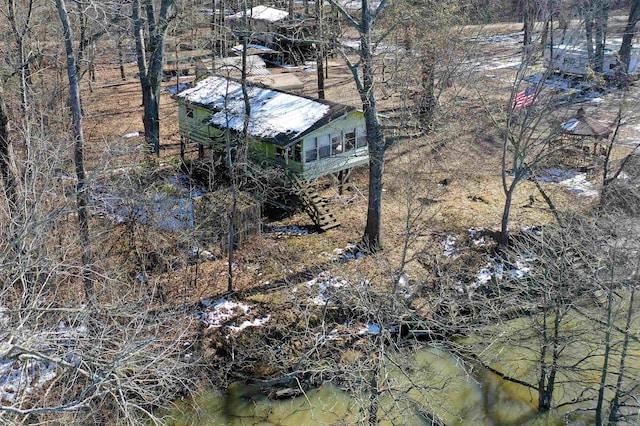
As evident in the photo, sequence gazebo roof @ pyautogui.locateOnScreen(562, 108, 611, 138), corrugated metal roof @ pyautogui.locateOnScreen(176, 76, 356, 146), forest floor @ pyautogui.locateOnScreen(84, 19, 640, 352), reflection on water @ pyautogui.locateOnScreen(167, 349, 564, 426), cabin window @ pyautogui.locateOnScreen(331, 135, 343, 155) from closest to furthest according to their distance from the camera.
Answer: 1. reflection on water @ pyautogui.locateOnScreen(167, 349, 564, 426)
2. forest floor @ pyautogui.locateOnScreen(84, 19, 640, 352)
3. corrugated metal roof @ pyautogui.locateOnScreen(176, 76, 356, 146)
4. cabin window @ pyautogui.locateOnScreen(331, 135, 343, 155)
5. gazebo roof @ pyautogui.locateOnScreen(562, 108, 611, 138)

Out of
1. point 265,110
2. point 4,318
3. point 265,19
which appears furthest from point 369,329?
point 265,19

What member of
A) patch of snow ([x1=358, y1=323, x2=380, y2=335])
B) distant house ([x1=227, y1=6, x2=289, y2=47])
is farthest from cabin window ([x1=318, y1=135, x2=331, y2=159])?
distant house ([x1=227, y1=6, x2=289, y2=47])

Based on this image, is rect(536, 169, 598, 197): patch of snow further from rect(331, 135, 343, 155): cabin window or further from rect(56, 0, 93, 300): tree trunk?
rect(56, 0, 93, 300): tree trunk

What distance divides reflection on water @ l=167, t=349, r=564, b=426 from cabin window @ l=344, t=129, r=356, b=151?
10264mm

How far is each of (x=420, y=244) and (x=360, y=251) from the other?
7.03ft

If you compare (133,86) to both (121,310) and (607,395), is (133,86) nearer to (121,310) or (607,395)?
(121,310)

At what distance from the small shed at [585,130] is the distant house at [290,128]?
30.6ft

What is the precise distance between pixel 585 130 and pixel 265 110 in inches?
544

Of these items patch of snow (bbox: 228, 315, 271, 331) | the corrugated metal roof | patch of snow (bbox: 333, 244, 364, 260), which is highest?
the corrugated metal roof

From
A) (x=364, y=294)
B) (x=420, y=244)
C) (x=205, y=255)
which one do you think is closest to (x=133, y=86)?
(x=205, y=255)

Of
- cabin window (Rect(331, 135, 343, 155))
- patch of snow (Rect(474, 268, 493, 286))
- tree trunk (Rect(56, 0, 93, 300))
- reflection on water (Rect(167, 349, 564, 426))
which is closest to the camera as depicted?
tree trunk (Rect(56, 0, 93, 300))

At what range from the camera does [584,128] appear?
26.7 meters

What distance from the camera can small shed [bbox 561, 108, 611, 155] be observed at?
26.3 metres

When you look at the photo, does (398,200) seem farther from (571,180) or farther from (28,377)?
(28,377)
